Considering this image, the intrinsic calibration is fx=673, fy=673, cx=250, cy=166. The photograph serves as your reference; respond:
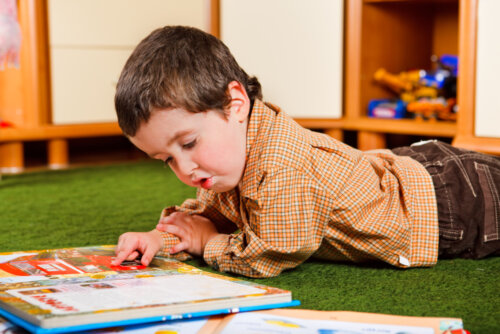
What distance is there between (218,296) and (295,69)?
4.47 ft

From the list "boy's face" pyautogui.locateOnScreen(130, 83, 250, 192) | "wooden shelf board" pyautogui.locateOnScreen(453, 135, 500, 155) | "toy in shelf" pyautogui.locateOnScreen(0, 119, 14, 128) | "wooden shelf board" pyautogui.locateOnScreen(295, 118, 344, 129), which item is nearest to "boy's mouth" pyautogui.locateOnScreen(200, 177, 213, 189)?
"boy's face" pyautogui.locateOnScreen(130, 83, 250, 192)

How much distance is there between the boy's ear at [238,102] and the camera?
862 mm

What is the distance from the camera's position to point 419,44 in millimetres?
2111

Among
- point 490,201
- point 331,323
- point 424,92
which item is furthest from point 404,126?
point 331,323

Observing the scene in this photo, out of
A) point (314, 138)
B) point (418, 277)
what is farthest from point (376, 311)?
point (314, 138)

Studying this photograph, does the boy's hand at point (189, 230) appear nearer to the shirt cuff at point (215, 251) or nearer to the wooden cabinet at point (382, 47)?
the shirt cuff at point (215, 251)

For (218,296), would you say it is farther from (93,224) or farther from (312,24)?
(312,24)

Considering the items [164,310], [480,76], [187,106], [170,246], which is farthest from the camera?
[480,76]

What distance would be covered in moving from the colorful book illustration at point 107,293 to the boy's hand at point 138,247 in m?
0.01

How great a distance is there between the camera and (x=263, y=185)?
843mm

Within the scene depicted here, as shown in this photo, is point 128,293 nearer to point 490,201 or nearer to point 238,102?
point 238,102

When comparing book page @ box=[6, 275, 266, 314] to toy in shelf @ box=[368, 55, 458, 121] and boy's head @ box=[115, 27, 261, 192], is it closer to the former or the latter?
boy's head @ box=[115, 27, 261, 192]

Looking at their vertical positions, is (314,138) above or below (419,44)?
below

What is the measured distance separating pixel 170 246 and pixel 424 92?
116 cm
